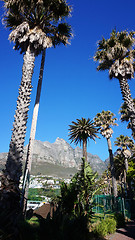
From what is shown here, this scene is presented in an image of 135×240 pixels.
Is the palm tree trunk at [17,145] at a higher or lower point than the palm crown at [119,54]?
lower

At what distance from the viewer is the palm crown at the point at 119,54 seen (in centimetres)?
1327

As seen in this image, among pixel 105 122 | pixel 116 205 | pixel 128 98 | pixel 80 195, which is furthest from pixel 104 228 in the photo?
pixel 105 122

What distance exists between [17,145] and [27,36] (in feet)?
22.5

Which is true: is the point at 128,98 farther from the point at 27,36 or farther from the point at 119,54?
the point at 27,36

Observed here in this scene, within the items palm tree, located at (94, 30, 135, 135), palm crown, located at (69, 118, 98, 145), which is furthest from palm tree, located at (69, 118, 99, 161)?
palm tree, located at (94, 30, 135, 135)

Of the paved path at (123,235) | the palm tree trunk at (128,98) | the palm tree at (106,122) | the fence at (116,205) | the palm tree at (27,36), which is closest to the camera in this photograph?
the palm tree at (27,36)

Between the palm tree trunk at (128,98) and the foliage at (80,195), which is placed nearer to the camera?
the foliage at (80,195)

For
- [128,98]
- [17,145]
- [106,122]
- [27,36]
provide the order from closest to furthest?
[17,145] < [27,36] < [128,98] < [106,122]

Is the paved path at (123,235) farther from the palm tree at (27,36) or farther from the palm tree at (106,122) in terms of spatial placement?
the palm tree at (106,122)

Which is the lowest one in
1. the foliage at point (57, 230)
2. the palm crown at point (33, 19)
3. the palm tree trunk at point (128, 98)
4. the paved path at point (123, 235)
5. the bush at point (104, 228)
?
the paved path at point (123, 235)

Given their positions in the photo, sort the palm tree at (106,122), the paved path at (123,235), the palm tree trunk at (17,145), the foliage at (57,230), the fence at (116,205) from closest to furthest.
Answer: the foliage at (57,230) → the palm tree trunk at (17,145) → the paved path at (123,235) → the fence at (116,205) → the palm tree at (106,122)

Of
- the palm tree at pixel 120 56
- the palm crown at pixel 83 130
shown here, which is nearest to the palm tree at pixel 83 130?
the palm crown at pixel 83 130

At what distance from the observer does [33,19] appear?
10.4 m

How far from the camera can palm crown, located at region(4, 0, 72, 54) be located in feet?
32.1
